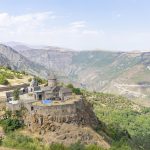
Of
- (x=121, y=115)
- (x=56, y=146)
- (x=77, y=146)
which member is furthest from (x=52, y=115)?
(x=121, y=115)

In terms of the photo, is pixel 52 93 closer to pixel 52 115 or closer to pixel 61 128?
pixel 52 115

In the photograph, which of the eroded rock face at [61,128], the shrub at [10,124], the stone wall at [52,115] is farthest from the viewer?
the shrub at [10,124]

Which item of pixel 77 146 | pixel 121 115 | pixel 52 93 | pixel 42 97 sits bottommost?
pixel 121 115

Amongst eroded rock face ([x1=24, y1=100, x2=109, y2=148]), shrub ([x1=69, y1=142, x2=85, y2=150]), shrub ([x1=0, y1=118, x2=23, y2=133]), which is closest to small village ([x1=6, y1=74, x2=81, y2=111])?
eroded rock face ([x1=24, y1=100, x2=109, y2=148])

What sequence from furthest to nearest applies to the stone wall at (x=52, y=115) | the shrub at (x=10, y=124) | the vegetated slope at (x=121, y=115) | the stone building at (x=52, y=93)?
1. the vegetated slope at (x=121, y=115)
2. the stone building at (x=52, y=93)
3. the shrub at (x=10, y=124)
4. the stone wall at (x=52, y=115)

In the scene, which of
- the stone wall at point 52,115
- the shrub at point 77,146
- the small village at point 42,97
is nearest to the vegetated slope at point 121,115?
the small village at point 42,97

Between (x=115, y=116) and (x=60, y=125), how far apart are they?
215ft

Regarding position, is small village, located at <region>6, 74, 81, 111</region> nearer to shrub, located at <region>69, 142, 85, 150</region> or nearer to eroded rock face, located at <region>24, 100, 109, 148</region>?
eroded rock face, located at <region>24, 100, 109, 148</region>

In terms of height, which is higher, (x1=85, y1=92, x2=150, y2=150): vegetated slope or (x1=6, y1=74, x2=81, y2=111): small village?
(x1=6, y1=74, x2=81, y2=111): small village

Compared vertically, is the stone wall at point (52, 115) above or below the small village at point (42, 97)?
below

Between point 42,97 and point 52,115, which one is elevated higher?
point 42,97

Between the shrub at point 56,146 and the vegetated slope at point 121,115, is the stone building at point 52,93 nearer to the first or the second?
the shrub at point 56,146

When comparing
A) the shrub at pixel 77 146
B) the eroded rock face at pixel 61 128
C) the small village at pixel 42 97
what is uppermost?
the small village at pixel 42 97

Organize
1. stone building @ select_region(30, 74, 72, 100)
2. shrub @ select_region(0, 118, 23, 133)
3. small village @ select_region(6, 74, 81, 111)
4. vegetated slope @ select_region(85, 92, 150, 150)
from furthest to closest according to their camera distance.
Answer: vegetated slope @ select_region(85, 92, 150, 150) → stone building @ select_region(30, 74, 72, 100) → small village @ select_region(6, 74, 81, 111) → shrub @ select_region(0, 118, 23, 133)
